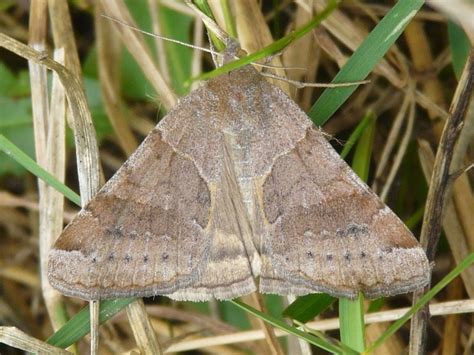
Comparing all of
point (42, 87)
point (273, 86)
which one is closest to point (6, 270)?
point (42, 87)

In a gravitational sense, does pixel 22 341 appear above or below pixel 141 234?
below

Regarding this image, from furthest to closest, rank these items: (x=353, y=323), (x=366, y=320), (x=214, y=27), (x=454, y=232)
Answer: (x=454, y=232) → (x=366, y=320) → (x=214, y=27) → (x=353, y=323)

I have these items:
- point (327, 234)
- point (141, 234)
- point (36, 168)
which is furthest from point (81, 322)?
point (327, 234)

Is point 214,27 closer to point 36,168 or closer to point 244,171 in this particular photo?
point 244,171

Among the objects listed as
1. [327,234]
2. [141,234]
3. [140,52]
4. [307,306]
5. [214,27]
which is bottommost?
[307,306]

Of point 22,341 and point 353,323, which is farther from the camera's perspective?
point 22,341

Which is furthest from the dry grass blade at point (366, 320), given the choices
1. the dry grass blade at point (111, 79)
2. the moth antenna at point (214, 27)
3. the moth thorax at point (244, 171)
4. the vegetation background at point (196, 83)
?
the moth antenna at point (214, 27)

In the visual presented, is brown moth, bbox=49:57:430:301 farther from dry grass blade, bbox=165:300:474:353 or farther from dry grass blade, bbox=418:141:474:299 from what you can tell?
dry grass blade, bbox=418:141:474:299

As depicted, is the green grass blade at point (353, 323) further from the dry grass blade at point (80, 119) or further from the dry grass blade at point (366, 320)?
the dry grass blade at point (80, 119)
